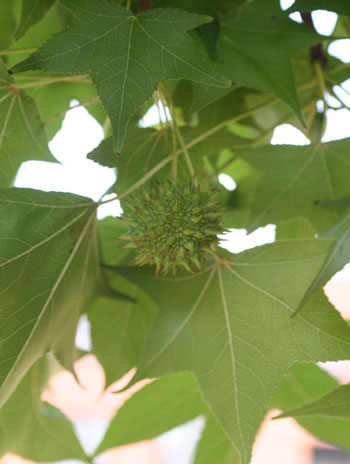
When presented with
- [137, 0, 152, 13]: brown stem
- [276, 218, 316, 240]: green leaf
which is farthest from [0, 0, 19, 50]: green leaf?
[276, 218, 316, 240]: green leaf

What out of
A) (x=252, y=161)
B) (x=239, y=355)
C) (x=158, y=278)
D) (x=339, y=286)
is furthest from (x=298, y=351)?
(x=339, y=286)

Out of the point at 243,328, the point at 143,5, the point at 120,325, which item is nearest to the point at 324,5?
the point at 143,5

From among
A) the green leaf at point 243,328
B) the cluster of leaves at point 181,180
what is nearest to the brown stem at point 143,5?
the cluster of leaves at point 181,180

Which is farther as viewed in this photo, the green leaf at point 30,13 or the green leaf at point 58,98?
the green leaf at point 58,98

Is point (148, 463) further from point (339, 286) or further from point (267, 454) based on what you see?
point (339, 286)

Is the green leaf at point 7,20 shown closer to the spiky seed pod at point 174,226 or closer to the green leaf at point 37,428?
the spiky seed pod at point 174,226

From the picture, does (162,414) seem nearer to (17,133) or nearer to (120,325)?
(120,325)
